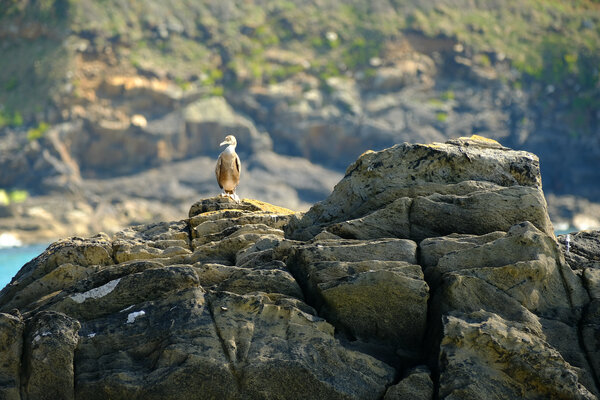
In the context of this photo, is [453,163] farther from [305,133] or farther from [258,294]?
[305,133]

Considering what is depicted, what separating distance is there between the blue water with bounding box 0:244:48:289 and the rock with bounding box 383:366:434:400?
43669 millimetres

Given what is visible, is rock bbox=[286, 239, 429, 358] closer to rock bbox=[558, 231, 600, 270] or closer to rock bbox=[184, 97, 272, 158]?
rock bbox=[558, 231, 600, 270]

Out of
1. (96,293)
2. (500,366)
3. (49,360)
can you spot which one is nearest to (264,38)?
(96,293)

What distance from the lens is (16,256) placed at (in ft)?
197

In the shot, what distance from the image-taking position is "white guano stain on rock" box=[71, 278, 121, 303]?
35.1ft

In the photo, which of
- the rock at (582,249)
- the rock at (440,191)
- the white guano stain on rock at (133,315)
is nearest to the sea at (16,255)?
the rock at (440,191)

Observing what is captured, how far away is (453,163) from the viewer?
41.8 ft

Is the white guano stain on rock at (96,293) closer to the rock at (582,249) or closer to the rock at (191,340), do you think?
the rock at (191,340)

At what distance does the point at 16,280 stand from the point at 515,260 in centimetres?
735

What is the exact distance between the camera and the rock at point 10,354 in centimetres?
954

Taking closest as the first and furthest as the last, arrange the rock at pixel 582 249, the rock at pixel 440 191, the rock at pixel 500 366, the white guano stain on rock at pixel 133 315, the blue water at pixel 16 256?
the rock at pixel 500 366, the white guano stain on rock at pixel 133 315, the rock at pixel 582 249, the rock at pixel 440 191, the blue water at pixel 16 256

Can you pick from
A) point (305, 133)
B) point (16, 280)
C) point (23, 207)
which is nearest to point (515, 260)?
point (16, 280)

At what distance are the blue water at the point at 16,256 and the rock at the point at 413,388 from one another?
4367 cm

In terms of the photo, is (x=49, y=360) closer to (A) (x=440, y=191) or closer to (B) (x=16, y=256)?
(A) (x=440, y=191)
